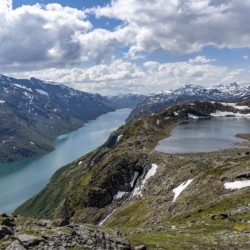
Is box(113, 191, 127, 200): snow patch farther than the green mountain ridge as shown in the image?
Yes

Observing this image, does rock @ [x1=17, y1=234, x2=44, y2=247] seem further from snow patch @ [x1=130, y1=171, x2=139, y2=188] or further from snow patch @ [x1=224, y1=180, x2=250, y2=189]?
snow patch @ [x1=130, y1=171, x2=139, y2=188]

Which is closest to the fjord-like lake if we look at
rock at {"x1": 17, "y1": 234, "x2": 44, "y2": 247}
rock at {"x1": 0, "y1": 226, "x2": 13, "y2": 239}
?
rock at {"x1": 0, "y1": 226, "x2": 13, "y2": 239}

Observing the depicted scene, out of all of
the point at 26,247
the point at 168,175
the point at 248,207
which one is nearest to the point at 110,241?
the point at 26,247

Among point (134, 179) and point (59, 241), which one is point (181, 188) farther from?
point (59, 241)

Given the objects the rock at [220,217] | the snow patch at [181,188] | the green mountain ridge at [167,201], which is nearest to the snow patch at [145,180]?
the green mountain ridge at [167,201]

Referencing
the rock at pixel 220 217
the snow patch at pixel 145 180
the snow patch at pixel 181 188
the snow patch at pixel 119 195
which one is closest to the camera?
the rock at pixel 220 217

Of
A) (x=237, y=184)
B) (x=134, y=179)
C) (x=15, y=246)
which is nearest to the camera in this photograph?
(x=15, y=246)

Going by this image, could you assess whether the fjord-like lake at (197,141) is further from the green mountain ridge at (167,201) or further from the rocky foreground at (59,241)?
the rocky foreground at (59,241)

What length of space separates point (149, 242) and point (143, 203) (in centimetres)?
5305

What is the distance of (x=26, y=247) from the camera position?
23234 mm

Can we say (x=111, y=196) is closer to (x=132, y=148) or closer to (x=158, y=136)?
(x=132, y=148)

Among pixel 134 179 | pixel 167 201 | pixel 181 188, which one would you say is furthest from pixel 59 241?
pixel 134 179

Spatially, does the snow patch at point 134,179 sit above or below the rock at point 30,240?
below

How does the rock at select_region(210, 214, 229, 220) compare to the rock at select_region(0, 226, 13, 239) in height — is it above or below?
below
